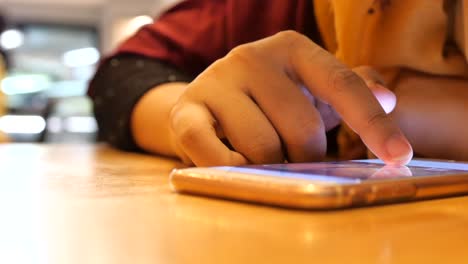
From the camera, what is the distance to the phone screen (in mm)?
294

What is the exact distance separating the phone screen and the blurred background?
4.45 m

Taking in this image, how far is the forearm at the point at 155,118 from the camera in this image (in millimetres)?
641

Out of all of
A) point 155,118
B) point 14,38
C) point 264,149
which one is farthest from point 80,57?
point 264,149

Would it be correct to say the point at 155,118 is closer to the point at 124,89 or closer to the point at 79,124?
the point at 124,89

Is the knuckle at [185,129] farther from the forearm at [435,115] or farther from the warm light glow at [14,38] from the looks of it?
the warm light glow at [14,38]

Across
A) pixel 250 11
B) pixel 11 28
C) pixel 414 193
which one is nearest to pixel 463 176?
pixel 414 193

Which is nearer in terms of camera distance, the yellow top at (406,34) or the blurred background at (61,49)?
the yellow top at (406,34)

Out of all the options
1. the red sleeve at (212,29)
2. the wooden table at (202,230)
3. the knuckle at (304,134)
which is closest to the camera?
the wooden table at (202,230)

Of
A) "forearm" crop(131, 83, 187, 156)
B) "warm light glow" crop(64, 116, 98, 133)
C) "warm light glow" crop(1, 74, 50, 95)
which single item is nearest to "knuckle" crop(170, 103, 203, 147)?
"forearm" crop(131, 83, 187, 156)

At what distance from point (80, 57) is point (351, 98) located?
5.56 meters

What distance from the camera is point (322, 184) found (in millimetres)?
269

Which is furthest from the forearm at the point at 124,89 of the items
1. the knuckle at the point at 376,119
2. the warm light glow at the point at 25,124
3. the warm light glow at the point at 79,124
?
the warm light glow at the point at 79,124

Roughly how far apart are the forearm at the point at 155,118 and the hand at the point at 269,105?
0.71ft

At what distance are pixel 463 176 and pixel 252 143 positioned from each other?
0.39 feet
